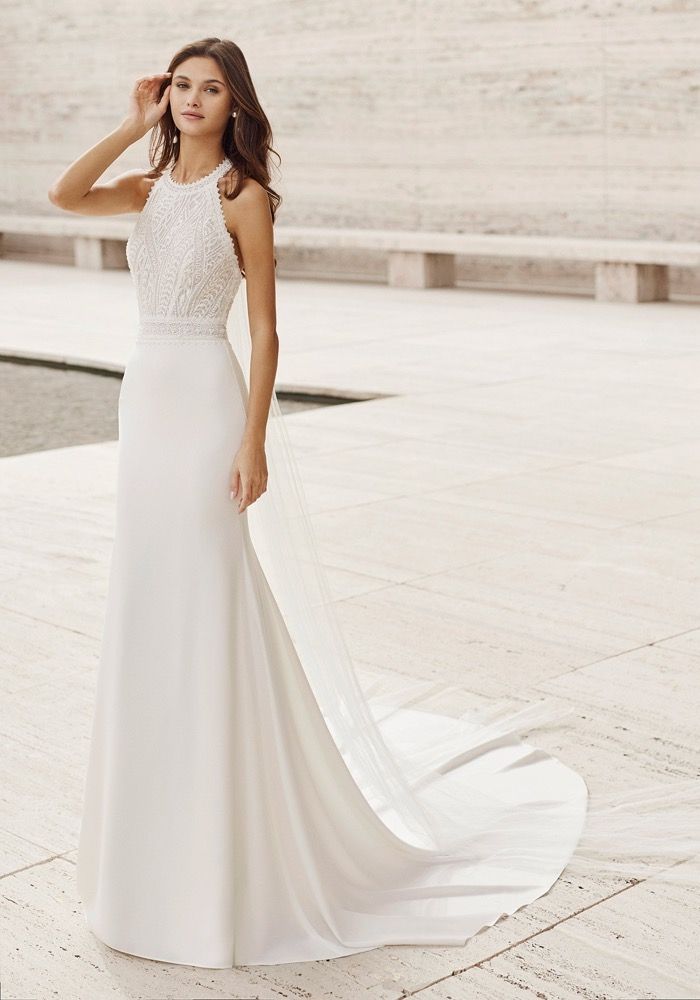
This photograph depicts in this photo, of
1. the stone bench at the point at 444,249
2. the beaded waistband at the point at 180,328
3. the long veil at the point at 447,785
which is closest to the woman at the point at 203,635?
the beaded waistband at the point at 180,328

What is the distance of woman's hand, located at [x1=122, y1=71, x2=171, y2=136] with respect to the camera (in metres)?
3.13

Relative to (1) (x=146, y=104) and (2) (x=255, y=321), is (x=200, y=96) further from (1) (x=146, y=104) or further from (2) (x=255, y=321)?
(2) (x=255, y=321)

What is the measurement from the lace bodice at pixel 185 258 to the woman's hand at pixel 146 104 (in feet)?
0.40

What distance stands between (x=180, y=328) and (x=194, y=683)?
71 cm

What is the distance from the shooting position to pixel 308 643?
3480 mm

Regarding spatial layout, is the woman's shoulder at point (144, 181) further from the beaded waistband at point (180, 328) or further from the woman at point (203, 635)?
the beaded waistband at point (180, 328)

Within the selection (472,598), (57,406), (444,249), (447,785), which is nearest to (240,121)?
(447,785)

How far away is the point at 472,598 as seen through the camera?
18.2 ft

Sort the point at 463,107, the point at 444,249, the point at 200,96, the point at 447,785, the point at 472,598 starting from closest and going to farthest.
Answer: the point at 200,96 < the point at 447,785 < the point at 472,598 < the point at 444,249 < the point at 463,107

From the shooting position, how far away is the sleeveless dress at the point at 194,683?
3029 mm

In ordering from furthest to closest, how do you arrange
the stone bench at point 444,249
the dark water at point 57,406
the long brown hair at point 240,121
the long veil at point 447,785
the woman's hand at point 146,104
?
the stone bench at point 444,249
the dark water at point 57,406
the long veil at point 447,785
the woman's hand at point 146,104
the long brown hair at point 240,121

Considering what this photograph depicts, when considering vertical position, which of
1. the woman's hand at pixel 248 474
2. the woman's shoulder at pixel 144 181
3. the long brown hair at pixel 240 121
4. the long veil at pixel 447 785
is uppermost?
the long brown hair at pixel 240 121

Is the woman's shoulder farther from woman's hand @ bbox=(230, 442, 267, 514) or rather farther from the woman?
woman's hand @ bbox=(230, 442, 267, 514)

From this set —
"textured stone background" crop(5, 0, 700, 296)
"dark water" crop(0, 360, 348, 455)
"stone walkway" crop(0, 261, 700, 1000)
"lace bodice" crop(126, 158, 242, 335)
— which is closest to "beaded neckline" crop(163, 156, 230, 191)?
"lace bodice" crop(126, 158, 242, 335)
